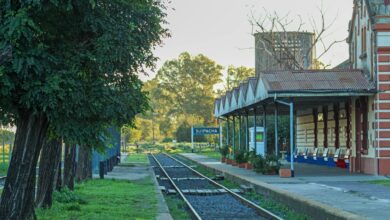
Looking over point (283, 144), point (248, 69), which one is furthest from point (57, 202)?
point (248, 69)

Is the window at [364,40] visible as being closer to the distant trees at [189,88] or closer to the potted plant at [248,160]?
the potted plant at [248,160]

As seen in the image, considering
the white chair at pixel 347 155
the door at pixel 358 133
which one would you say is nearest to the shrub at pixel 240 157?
the white chair at pixel 347 155

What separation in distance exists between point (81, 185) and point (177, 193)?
130 inches

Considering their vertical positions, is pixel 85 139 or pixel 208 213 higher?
pixel 85 139

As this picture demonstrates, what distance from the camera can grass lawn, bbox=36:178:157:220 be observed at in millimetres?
15625

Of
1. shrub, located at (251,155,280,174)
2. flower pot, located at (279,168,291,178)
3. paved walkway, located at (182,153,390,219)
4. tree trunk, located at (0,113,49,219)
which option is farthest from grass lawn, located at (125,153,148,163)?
tree trunk, located at (0,113,49,219)

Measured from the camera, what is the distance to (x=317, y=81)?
28.7 m

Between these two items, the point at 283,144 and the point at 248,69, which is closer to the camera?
the point at 283,144

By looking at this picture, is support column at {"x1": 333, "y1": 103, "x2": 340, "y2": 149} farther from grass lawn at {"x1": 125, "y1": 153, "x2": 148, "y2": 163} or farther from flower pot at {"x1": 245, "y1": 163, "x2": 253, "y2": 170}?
grass lawn at {"x1": 125, "y1": 153, "x2": 148, "y2": 163}

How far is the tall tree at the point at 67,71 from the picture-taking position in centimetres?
1086

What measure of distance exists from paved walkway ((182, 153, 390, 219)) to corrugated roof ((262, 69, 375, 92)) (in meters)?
3.38

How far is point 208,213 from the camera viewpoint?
62.1 ft

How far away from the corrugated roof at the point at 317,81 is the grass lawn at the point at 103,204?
23.5 feet

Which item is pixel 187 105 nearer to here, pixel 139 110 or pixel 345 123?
pixel 345 123
